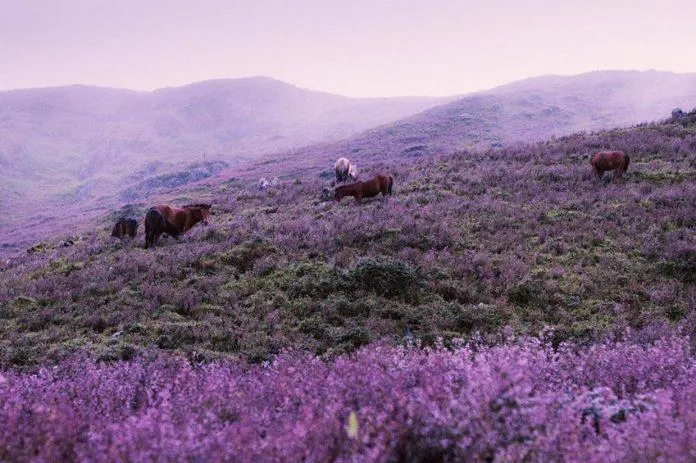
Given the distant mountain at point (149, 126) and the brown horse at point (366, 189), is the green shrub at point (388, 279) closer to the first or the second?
the brown horse at point (366, 189)

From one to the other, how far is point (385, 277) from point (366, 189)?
8875 millimetres

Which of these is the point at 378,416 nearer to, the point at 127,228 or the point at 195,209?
the point at 195,209

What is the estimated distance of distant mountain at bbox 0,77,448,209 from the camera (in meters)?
86.7

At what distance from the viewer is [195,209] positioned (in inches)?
635

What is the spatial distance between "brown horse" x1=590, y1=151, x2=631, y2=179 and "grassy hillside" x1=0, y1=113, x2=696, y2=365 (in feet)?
1.47

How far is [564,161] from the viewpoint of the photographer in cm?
2045

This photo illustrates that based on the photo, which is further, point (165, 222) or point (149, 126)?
point (149, 126)

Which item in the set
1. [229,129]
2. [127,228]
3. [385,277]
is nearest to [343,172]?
[127,228]

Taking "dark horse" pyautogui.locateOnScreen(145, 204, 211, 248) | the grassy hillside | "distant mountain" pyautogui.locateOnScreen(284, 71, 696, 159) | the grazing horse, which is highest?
"distant mountain" pyautogui.locateOnScreen(284, 71, 696, 159)

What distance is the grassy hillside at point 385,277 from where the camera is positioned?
773 centimetres

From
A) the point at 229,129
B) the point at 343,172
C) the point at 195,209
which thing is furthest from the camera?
the point at 229,129

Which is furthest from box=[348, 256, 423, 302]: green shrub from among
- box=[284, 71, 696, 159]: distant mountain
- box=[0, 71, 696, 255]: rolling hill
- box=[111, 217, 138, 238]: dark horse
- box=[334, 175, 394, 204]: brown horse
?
box=[284, 71, 696, 159]: distant mountain

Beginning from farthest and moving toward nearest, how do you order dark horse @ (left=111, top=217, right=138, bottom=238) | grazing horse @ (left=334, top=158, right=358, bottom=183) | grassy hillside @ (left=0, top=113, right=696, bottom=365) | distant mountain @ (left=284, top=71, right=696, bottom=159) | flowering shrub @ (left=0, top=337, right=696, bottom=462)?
distant mountain @ (left=284, top=71, right=696, bottom=159), grazing horse @ (left=334, top=158, right=358, bottom=183), dark horse @ (left=111, top=217, right=138, bottom=238), grassy hillside @ (left=0, top=113, right=696, bottom=365), flowering shrub @ (left=0, top=337, right=696, bottom=462)

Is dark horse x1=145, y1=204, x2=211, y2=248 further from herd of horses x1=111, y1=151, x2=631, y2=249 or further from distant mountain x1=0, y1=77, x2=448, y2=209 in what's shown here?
distant mountain x1=0, y1=77, x2=448, y2=209
